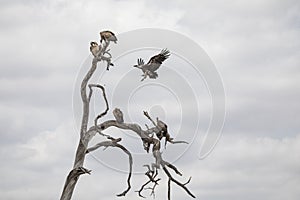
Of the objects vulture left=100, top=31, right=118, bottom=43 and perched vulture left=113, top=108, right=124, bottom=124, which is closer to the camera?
perched vulture left=113, top=108, right=124, bottom=124

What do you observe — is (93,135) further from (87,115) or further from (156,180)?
(156,180)

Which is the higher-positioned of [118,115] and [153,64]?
[153,64]

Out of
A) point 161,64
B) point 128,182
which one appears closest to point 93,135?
point 128,182

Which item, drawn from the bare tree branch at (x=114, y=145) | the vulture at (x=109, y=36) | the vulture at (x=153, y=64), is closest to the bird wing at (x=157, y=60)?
the vulture at (x=153, y=64)

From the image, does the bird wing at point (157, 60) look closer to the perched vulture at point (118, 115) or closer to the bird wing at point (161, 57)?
the bird wing at point (161, 57)

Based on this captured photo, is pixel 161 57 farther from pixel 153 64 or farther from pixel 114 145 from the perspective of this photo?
pixel 114 145

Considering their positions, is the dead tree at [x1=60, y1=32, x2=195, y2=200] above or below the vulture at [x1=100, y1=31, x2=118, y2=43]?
below

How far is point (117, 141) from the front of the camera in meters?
12.3

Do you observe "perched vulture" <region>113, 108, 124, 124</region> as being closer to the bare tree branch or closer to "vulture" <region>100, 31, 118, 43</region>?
the bare tree branch

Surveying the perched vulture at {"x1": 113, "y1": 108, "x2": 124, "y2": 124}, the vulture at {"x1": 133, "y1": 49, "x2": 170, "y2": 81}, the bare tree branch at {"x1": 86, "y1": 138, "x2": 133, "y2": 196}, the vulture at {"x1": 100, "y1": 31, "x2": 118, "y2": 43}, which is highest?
the vulture at {"x1": 100, "y1": 31, "x2": 118, "y2": 43}

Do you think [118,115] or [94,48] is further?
[94,48]

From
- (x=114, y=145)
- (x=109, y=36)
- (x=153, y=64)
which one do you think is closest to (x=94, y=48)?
(x=109, y=36)

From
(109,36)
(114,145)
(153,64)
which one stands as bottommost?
(114,145)

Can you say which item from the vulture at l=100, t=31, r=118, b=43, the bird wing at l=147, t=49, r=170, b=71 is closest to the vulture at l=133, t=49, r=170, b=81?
the bird wing at l=147, t=49, r=170, b=71
